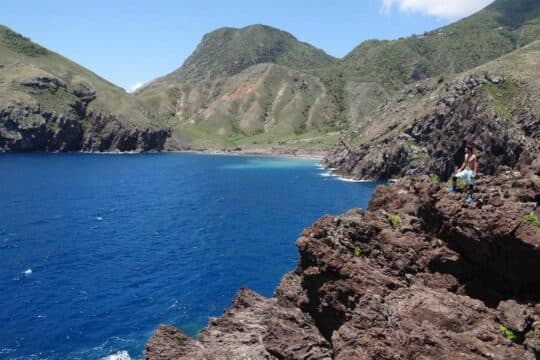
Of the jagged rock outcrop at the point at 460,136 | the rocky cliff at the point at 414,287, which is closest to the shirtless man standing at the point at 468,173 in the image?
the rocky cliff at the point at 414,287

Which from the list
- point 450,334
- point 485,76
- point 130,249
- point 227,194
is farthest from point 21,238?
point 485,76

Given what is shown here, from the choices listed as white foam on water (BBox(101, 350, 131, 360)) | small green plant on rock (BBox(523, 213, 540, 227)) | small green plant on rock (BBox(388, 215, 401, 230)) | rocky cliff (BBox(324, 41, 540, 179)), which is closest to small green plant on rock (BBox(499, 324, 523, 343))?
small green plant on rock (BBox(523, 213, 540, 227))

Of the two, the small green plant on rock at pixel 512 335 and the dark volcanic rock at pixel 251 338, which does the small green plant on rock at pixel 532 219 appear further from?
the dark volcanic rock at pixel 251 338

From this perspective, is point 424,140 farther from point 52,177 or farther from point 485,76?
point 52,177

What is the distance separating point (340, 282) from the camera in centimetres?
3078

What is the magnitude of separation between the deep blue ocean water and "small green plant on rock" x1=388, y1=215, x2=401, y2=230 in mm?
29350

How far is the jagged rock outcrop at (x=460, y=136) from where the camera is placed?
152 meters

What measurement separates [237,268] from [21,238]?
42650 millimetres

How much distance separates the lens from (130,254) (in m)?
84.6

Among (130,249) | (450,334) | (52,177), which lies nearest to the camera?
(450,334)

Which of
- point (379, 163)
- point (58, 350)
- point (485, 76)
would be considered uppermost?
point (485, 76)

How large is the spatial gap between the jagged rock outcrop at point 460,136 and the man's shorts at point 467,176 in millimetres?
117910

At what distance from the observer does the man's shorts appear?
108 feet

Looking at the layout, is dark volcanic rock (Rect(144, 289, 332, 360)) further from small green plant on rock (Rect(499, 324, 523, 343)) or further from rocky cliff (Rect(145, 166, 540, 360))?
small green plant on rock (Rect(499, 324, 523, 343))
